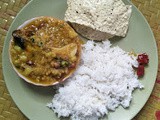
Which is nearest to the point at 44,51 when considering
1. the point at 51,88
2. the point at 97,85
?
the point at 51,88

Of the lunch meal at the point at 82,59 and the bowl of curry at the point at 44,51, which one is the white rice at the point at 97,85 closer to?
the lunch meal at the point at 82,59

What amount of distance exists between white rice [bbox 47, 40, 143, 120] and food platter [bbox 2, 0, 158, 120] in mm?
45

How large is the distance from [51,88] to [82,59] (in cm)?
26

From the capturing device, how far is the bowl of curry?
2205 millimetres

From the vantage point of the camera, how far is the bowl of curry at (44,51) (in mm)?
2205

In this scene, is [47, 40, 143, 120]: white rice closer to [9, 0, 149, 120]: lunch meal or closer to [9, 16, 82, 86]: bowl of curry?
[9, 0, 149, 120]: lunch meal

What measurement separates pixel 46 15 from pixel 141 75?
0.69 metres

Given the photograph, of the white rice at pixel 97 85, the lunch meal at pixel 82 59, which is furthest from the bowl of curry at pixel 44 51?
the white rice at pixel 97 85

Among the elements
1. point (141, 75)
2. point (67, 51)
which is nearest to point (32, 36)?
point (67, 51)

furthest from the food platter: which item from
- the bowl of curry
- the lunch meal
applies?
the bowl of curry

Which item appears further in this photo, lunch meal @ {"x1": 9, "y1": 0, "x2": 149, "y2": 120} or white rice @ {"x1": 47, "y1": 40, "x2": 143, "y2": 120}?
white rice @ {"x1": 47, "y1": 40, "x2": 143, "y2": 120}

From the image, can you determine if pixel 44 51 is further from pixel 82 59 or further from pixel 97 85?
pixel 97 85

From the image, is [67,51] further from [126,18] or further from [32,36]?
[126,18]

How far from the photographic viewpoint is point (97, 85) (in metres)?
2.39
